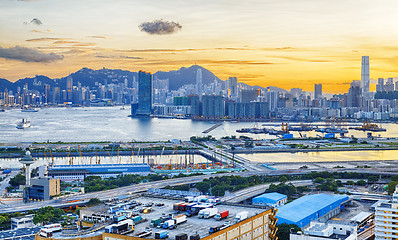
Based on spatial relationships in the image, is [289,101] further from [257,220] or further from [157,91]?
[257,220]

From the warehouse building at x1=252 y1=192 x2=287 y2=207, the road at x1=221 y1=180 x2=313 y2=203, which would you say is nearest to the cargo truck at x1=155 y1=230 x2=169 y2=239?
the road at x1=221 y1=180 x2=313 y2=203

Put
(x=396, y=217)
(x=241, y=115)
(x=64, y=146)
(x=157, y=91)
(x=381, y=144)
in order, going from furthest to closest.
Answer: (x=157, y=91) → (x=241, y=115) → (x=381, y=144) → (x=64, y=146) → (x=396, y=217)

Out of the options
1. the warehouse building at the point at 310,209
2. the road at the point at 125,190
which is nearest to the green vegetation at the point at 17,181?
the road at the point at 125,190

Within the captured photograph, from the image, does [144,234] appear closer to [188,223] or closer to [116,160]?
[188,223]

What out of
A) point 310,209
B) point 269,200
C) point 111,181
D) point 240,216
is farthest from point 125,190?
point 240,216

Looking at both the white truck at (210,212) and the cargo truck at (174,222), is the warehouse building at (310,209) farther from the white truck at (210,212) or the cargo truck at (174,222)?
the cargo truck at (174,222)

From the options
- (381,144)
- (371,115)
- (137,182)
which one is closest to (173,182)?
(137,182)
